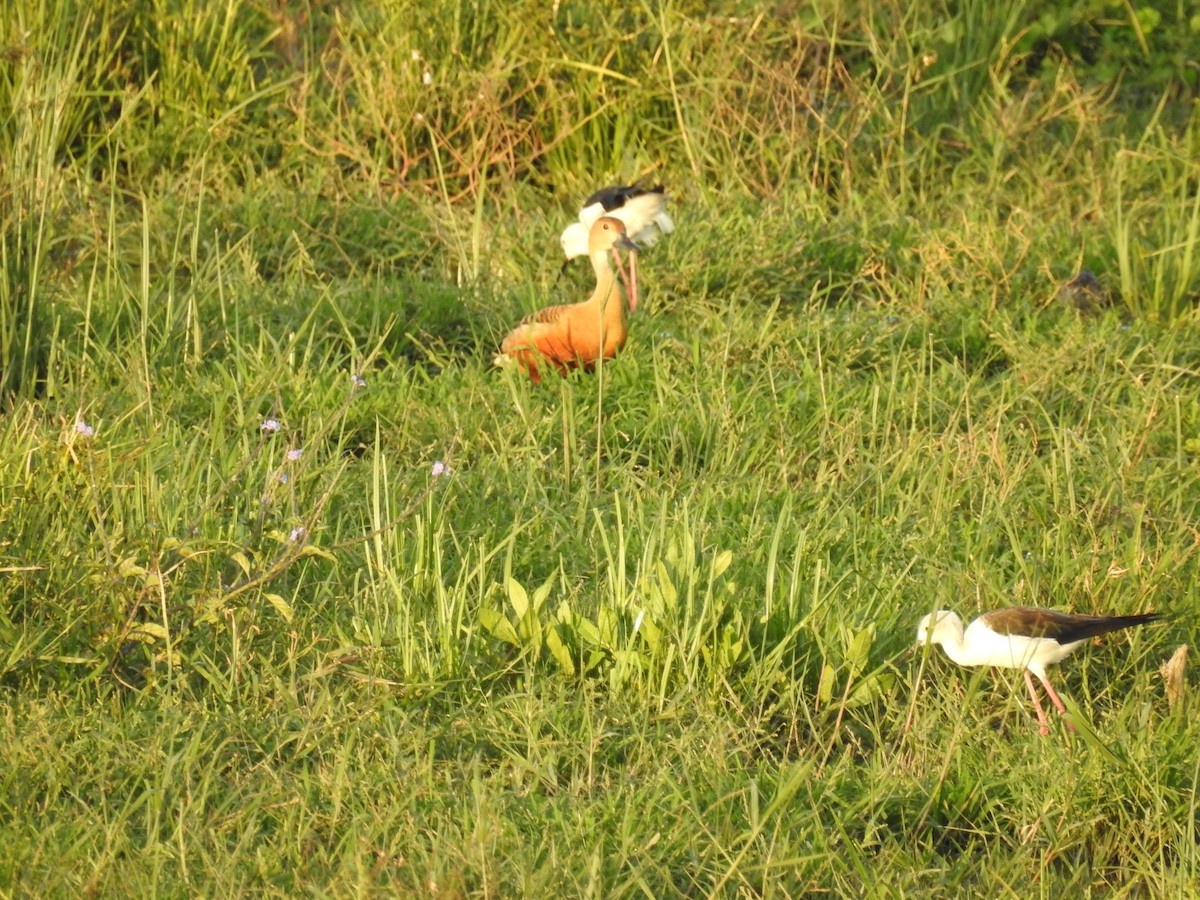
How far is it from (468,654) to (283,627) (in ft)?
1.31

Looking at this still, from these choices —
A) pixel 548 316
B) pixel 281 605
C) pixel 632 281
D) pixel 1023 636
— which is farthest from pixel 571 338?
pixel 1023 636

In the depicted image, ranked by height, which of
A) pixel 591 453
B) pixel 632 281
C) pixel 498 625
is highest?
pixel 498 625

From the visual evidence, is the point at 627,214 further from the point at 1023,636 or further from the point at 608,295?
the point at 1023,636

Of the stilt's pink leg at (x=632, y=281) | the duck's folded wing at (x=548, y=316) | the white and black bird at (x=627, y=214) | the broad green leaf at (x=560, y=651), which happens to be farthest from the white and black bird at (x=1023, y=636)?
the white and black bird at (x=627, y=214)

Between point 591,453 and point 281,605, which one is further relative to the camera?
point 591,453

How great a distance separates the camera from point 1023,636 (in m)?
3.10

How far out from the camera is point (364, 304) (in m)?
5.16

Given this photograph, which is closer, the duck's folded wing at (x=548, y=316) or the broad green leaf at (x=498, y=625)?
the broad green leaf at (x=498, y=625)

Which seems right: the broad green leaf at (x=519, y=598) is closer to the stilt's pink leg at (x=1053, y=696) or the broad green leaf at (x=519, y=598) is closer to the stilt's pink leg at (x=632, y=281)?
the stilt's pink leg at (x=1053, y=696)

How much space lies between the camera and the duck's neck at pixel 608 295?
485 cm

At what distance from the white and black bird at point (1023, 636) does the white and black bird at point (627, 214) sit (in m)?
2.63

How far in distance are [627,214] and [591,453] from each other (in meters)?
1.35

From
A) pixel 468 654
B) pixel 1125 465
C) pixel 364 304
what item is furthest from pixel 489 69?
pixel 468 654

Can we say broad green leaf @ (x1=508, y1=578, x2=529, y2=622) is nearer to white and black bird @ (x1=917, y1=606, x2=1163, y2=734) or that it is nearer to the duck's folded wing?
white and black bird @ (x1=917, y1=606, x2=1163, y2=734)
